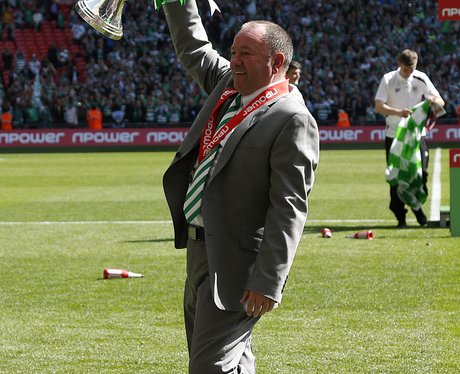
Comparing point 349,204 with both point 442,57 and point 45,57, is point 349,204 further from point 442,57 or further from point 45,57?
point 45,57

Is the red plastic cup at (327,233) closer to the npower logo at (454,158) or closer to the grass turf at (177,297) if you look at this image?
the grass turf at (177,297)

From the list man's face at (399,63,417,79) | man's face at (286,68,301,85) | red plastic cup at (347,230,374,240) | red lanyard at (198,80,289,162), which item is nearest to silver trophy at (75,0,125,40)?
red lanyard at (198,80,289,162)

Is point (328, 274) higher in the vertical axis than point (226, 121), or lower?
lower

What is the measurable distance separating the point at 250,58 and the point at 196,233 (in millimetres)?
848

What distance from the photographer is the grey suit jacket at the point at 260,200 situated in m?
4.86

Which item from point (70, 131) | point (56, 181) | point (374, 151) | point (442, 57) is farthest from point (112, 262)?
point (442, 57)

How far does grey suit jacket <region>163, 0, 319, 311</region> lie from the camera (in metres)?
4.86

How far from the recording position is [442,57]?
42.8m

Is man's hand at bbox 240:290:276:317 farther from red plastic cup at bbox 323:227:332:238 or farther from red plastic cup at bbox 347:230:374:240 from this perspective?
red plastic cup at bbox 323:227:332:238

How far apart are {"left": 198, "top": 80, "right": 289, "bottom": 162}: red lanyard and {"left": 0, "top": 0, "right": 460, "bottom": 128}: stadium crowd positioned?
109 ft

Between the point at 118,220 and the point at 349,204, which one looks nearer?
the point at 118,220

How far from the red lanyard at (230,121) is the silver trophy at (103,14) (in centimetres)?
59

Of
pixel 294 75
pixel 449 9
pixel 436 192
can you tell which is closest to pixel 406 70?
pixel 449 9

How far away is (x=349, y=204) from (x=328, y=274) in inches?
298
